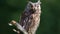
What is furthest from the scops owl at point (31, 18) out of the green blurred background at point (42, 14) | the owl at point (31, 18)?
the green blurred background at point (42, 14)

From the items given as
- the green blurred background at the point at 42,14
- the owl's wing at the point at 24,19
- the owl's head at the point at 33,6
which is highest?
the owl's head at the point at 33,6

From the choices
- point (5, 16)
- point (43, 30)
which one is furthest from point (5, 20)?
point (43, 30)

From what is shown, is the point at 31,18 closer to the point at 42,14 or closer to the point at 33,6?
the point at 33,6

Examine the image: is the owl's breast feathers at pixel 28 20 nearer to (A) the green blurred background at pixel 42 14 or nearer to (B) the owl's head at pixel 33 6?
(B) the owl's head at pixel 33 6

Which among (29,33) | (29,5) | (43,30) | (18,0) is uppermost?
(29,5)

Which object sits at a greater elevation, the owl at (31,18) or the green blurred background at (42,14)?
the owl at (31,18)

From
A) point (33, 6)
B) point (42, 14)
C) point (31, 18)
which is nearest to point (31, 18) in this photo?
point (31, 18)

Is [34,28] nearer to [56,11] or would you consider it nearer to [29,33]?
[29,33]
